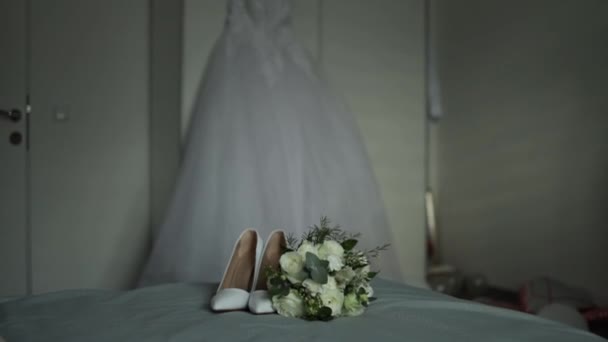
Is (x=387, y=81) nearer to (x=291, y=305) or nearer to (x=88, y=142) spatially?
(x=88, y=142)

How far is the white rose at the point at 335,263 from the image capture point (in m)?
0.91

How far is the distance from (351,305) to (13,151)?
1869mm

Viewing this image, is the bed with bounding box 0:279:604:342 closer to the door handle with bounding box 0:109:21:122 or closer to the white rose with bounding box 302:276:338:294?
the white rose with bounding box 302:276:338:294

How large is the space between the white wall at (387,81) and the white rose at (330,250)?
1.61 meters

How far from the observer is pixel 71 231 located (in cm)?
221

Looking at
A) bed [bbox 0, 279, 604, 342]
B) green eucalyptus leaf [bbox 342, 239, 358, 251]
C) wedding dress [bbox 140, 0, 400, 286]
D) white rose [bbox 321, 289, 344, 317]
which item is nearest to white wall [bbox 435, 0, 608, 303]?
wedding dress [bbox 140, 0, 400, 286]

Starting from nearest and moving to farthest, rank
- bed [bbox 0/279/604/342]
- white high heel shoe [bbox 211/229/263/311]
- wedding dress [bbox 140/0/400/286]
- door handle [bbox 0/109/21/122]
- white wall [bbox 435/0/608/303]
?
bed [bbox 0/279/604/342], white high heel shoe [bbox 211/229/263/311], wedding dress [bbox 140/0/400/286], door handle [bbox 0/109/21/122], white wall [bbox 435/0/608/303]

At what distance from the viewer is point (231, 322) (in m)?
0.86

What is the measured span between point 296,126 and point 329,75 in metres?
0.56

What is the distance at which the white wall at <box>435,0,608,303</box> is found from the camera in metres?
2.37

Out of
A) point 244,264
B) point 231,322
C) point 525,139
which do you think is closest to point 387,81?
point 525,139

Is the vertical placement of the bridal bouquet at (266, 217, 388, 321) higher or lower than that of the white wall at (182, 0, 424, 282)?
lower

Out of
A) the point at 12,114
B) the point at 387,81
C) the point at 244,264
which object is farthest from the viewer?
the point at 387,81

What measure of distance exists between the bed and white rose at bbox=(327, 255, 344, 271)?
100 millimetres
